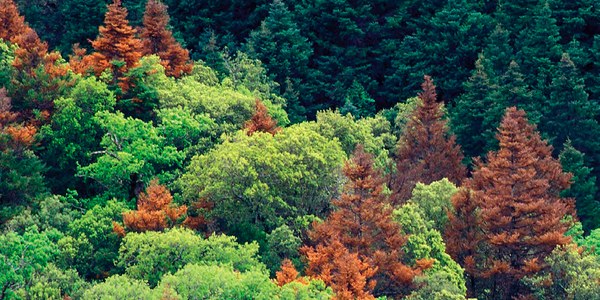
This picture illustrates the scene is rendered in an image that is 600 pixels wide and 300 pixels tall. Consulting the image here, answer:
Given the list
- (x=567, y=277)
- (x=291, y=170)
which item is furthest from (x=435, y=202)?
(x=567, y=277)

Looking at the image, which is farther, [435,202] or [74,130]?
[74,130]

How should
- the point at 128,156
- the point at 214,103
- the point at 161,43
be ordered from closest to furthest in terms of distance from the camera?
the point at 128,156 < the point at 214,103 < the point at 161,43

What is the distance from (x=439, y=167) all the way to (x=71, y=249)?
23.2m

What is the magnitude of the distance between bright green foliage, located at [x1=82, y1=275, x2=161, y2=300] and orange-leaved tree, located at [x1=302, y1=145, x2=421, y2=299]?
7.96 metres

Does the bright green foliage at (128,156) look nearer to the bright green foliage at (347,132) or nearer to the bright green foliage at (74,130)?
the bright green foliage at (74,130)

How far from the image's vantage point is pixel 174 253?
2472 inches

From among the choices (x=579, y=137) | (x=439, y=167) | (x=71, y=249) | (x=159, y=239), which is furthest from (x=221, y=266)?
(x=579, y=137)

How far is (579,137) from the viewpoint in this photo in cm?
8094

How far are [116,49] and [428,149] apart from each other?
1889cm

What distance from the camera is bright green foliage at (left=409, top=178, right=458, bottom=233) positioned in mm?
67938

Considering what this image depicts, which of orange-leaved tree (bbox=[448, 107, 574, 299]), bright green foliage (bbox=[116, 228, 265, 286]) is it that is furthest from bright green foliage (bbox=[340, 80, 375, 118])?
bright green foliage (bbox=[116, 228, 265, 286])

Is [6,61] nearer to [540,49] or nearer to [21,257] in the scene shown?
[21,257]

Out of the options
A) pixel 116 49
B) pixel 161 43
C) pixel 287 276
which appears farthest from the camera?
pixel 161 43

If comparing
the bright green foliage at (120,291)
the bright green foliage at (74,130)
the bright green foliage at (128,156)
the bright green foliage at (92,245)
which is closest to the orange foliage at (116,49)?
the bright green foliage at (74,130)
